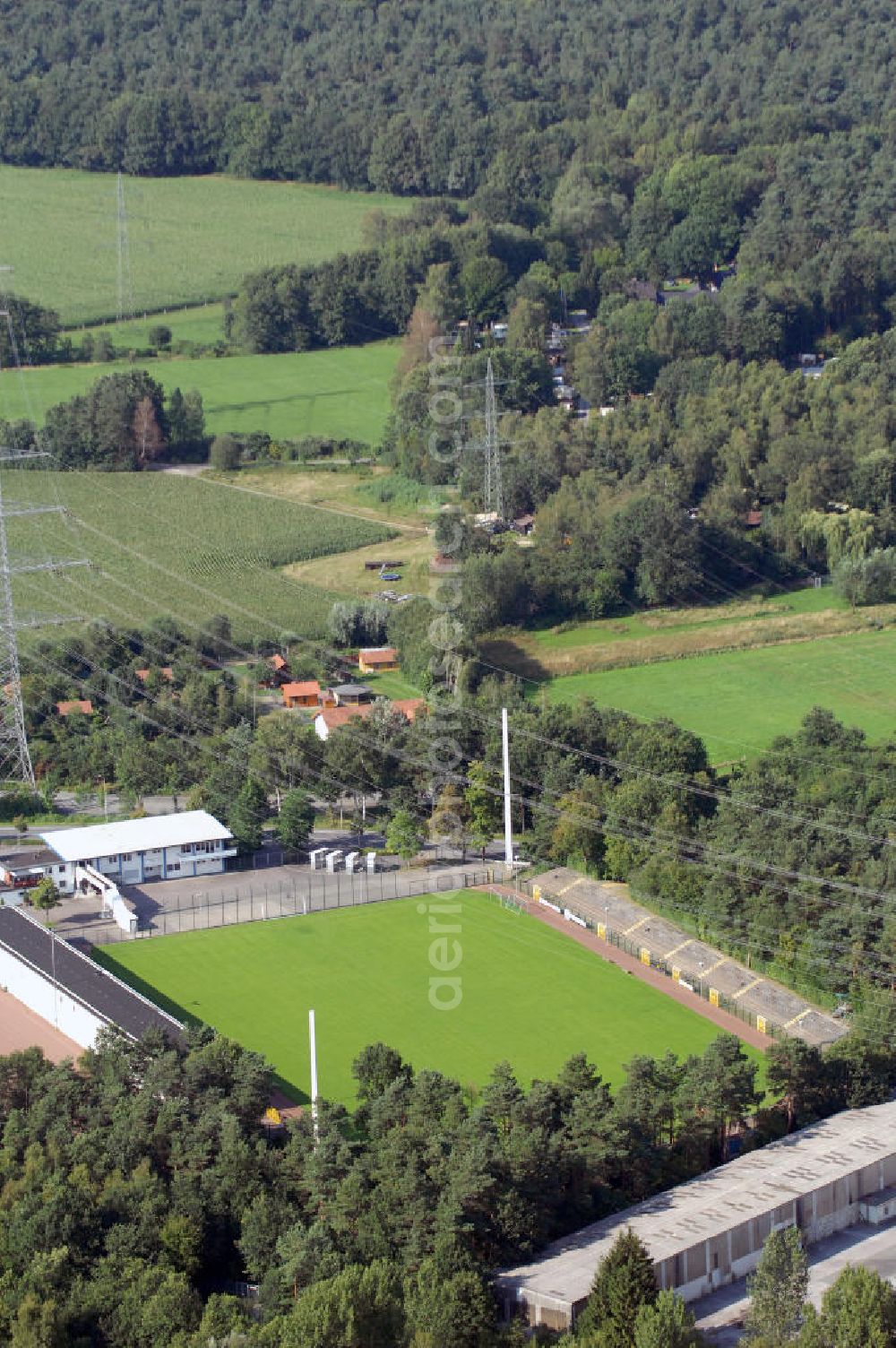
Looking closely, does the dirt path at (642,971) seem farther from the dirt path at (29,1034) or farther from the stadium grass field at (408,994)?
the dirt path at (29,1034)

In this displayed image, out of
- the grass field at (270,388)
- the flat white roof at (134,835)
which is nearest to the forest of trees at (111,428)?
the grass field at (270,388)

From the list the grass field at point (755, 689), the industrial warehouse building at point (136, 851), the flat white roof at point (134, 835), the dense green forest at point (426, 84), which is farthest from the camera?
the dense green forest at point (426, 84)

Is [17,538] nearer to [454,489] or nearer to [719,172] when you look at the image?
[454,489]

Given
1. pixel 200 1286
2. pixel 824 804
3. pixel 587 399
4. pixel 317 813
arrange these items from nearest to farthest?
pixel 200 1286 < pixel 824 804 < pixel 317 813 < pixel 587 399

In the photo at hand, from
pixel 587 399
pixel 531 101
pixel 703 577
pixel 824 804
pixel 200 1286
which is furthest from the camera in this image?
pixel 531 101

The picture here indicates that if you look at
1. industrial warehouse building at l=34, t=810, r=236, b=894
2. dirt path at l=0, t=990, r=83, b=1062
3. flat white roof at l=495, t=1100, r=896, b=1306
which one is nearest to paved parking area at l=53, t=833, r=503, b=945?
industrial warehouse building at l=34, t=810, r=236, b=894

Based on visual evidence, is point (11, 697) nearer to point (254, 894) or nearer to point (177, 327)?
point (254, 894)

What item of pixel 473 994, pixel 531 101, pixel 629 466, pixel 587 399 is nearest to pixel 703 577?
pixel 629 466
